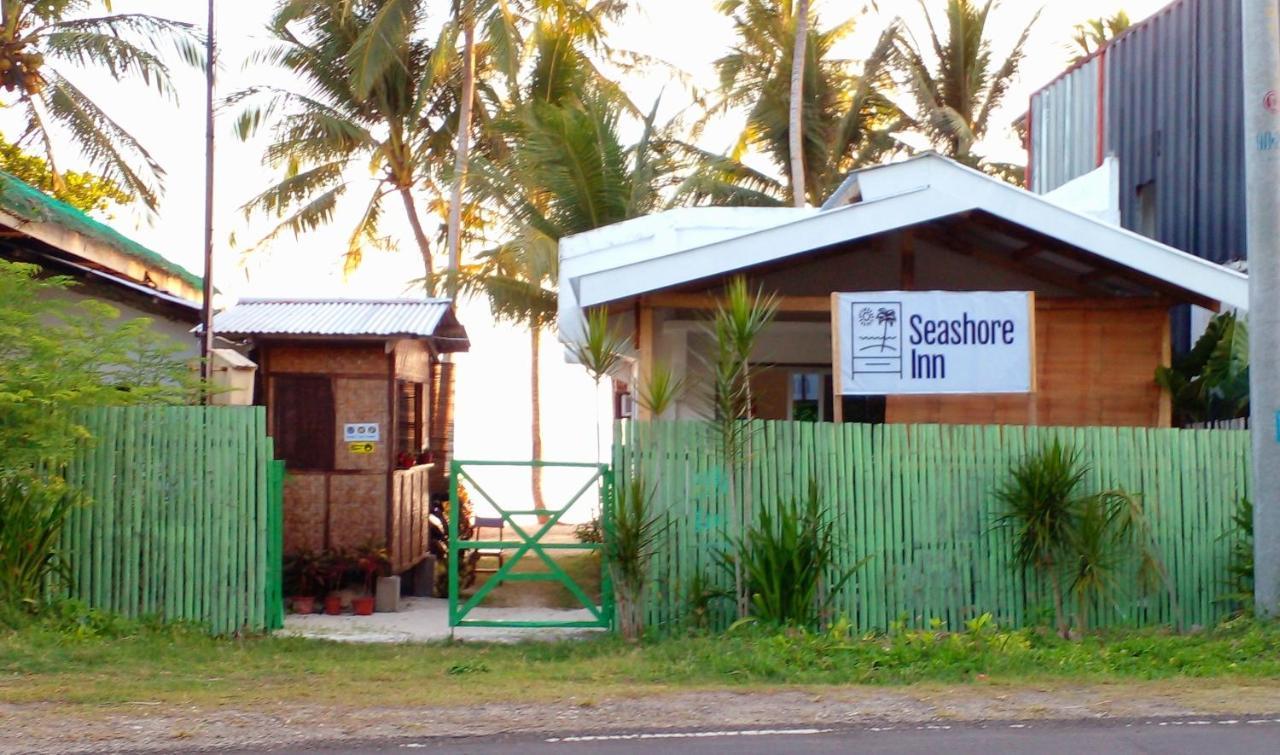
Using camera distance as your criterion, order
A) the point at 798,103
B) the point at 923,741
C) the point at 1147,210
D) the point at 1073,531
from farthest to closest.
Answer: the point at 798,103 < the point at 1147,210 < the point at 1073,531 < the point at 923,741

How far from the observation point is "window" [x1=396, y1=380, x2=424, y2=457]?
16625 millimetres

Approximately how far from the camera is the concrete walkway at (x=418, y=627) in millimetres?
11883

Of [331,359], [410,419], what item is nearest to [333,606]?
[331,359]

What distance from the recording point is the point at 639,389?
13.1 m

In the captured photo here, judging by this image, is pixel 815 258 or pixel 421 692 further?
pixel 815 258

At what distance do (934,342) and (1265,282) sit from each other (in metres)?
2.72

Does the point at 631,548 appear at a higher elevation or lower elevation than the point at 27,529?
lower

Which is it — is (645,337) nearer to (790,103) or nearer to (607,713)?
(607,713)

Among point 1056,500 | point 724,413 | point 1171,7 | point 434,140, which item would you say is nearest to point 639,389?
point 724,413

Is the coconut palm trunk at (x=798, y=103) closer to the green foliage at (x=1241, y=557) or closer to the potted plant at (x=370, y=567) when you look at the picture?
the potted plant at (x=370, y=567)

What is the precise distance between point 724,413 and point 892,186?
124 inches

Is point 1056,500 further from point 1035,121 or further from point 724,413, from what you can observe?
point 1035,121

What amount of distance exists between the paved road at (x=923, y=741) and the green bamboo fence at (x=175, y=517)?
4.36 m

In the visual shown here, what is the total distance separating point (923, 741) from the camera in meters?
7.92
